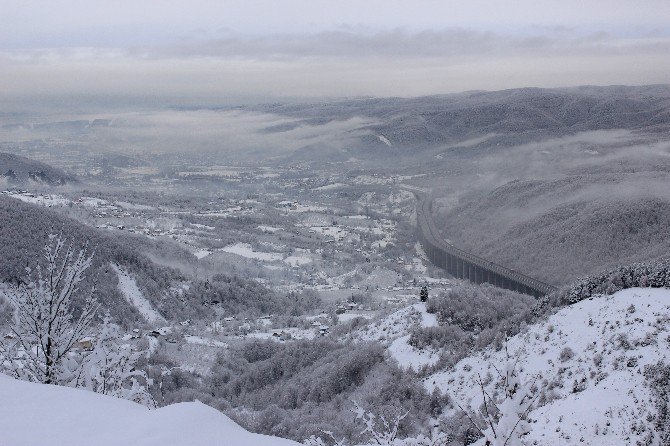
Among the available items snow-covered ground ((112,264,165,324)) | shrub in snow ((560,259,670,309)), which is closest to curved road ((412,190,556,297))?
shrub in snow ((560,259,670,309))

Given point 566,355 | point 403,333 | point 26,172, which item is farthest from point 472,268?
point 26,172

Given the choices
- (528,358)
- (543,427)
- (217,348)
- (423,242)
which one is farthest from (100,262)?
(423,242)

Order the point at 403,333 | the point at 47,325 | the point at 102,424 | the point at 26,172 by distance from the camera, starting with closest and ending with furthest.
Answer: the point at 102,424, the point at 47,325, the point at 403,333, the point at 26,172

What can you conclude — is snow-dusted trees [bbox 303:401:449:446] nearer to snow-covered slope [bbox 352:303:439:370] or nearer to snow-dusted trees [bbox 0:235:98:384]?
snow-dusted trees [bbox 0:235:98:384]

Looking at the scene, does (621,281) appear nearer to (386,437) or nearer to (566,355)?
(566,355)

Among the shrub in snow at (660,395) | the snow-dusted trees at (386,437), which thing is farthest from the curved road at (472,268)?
the snow-dusted trees at (386,437)

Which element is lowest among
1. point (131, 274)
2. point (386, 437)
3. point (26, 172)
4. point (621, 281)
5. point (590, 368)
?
point (131, 274)

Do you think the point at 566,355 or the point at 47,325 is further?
the point at 566,355
